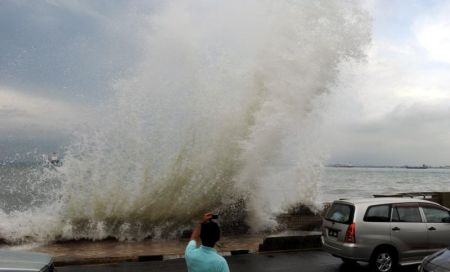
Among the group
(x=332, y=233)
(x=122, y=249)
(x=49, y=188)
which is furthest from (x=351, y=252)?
(x=49, y=188)

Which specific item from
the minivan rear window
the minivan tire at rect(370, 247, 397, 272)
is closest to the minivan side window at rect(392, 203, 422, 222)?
the minivan tire at rect(370, 247, 397, 272)

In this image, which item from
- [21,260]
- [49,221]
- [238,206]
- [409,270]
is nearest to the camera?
[21,260]

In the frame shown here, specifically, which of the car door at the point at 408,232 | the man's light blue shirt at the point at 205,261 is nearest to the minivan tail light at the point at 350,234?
the car door at the point at 408,232

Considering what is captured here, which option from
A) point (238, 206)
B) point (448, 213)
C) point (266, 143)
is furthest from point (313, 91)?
point (448, 213)

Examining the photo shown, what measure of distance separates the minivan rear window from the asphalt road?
108 centimetres

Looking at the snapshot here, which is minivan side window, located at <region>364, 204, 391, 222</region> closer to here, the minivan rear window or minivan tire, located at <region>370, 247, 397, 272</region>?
the minivan rear window

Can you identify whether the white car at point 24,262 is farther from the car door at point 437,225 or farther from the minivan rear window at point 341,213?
the car door at point 437,225

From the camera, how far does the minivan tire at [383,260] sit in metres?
9.19

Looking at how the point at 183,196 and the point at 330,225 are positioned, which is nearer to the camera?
the point at 330,225

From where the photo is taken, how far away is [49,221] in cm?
1398

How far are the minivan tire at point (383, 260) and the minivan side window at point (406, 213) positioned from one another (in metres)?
0.67

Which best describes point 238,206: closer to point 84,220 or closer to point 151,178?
point 151,178

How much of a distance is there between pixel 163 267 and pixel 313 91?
32.0 ft

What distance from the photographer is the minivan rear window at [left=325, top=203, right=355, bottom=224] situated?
9.41 m
